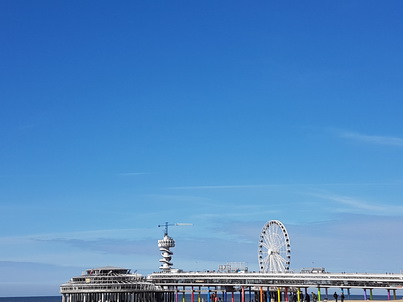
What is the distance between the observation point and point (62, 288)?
462ft

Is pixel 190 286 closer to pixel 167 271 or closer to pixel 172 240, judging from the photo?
pixel 167 271

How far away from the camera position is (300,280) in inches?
5002

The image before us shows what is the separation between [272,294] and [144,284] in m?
33.4

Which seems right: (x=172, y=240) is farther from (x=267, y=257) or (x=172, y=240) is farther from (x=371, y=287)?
(x=371, y=287)

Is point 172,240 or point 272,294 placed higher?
point 172,240

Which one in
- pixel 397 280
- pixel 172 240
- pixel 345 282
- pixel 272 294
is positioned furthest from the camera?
pixel 172 240

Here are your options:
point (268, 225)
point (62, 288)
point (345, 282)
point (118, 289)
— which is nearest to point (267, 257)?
point (268, 225)

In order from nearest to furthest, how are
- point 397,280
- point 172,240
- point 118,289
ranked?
1. point 397,280
2. point 118,289
3. point 172,240

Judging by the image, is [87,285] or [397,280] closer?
[397,280]

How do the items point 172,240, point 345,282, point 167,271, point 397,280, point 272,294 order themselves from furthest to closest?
point 172,240
point 167,271
point 272,294
point 345,282
point 397,280

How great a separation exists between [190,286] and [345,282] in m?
44.8

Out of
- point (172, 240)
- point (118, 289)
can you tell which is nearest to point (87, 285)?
point (118, 289)

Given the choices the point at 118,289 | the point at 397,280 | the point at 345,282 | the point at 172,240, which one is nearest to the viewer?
the point at 397,280

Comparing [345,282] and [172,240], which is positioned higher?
[172,240]
